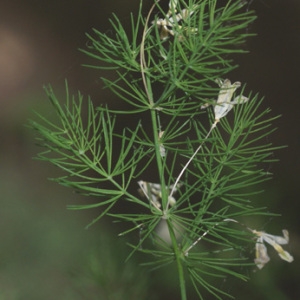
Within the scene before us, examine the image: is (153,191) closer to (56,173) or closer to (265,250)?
(265,250)

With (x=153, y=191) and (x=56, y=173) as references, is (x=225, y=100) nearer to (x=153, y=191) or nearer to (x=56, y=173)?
(x=153, y=191)

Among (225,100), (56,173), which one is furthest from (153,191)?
(56,173)

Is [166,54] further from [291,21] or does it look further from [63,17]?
[63,17]

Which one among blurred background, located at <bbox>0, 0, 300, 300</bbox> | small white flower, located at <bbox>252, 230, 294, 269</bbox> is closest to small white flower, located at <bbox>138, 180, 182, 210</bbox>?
small white flower, located at <bbox>252, 230, 294, 269</bbox>

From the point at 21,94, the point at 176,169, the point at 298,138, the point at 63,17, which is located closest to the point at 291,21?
the point at 298,138

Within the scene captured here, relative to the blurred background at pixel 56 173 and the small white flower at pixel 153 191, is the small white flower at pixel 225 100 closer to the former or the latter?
the small white flower at pixel 153 191

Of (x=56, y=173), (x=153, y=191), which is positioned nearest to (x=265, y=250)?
(x=153, y=191)

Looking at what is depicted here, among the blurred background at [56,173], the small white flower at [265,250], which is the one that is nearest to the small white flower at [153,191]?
the small white flower at [265,250]

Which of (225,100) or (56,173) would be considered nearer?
(225,100)
